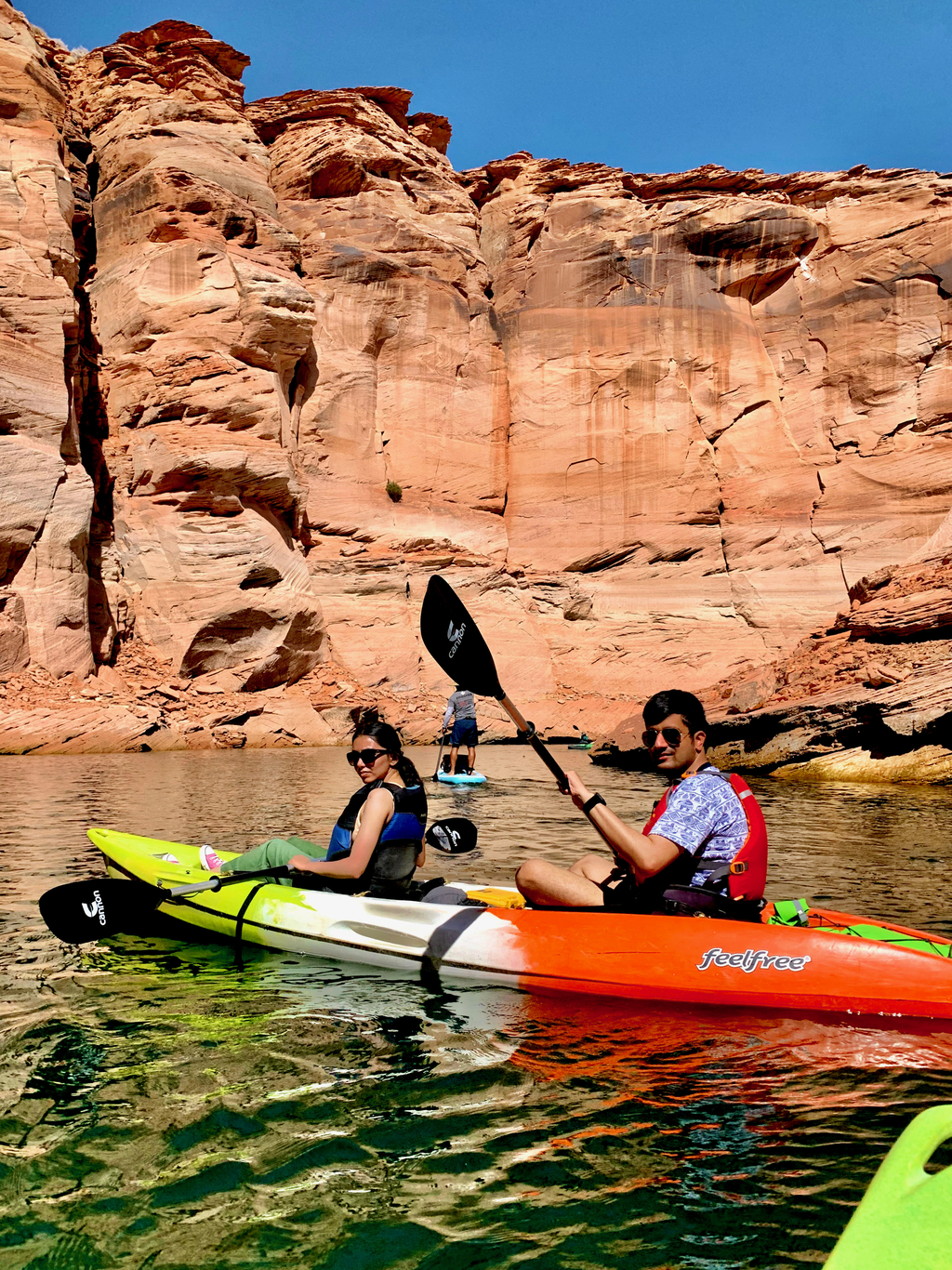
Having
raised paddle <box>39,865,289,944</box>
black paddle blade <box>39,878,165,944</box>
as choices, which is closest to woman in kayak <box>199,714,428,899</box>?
raised paddle <box>39,865,289,944</box>

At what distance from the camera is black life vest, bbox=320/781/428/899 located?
434 centimetres

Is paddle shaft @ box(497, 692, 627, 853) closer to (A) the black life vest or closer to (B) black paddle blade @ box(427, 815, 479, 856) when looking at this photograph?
(A) the black life vest

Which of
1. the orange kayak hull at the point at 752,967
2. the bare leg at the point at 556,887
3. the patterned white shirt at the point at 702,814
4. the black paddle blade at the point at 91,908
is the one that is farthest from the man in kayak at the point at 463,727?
the patterned white shirt at the point at 702,814

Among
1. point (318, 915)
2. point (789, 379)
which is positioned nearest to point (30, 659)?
point (318, 915)

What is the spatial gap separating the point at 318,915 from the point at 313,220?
23.0 meters

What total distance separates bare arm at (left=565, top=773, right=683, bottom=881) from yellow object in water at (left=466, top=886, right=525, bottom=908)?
118 centimetres

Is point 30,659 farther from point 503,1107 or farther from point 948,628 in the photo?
point 503,1107

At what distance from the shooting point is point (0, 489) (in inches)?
619

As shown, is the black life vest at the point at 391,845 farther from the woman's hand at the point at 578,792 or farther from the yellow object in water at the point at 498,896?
the woman's hand at the point at 578,792

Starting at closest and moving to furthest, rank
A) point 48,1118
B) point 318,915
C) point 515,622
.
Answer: point 48,1118
point 318,915
point 515,622

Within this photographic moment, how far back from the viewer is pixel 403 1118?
2695 mm

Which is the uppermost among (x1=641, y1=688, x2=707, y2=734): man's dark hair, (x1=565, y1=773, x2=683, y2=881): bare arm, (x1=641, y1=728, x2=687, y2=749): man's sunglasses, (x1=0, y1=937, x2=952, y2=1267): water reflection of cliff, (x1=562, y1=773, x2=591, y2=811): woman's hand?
(x1=641, y1=688, x2=707, y2=734): man's dark hair

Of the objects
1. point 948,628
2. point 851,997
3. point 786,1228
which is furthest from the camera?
point 948,628

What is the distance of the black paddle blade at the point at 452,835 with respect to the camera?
5.18m
